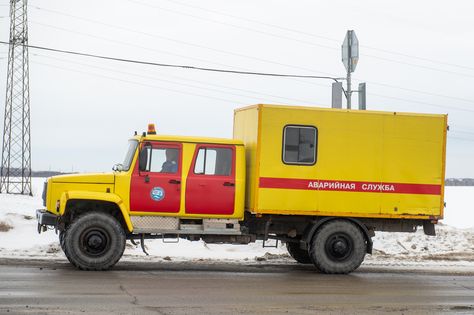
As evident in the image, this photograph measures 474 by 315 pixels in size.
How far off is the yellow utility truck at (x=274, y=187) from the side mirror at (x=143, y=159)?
0.02 meters

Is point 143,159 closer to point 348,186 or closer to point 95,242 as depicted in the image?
point 95,242

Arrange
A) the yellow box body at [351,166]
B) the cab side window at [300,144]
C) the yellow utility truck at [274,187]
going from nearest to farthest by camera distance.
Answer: the yellow utility truck at [274,187], the yellow box body at [351,166], the cab side window at [300,144]

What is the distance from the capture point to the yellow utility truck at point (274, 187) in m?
14.5

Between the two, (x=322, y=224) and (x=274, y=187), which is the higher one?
(x=274, y=187)

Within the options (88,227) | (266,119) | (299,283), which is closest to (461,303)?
(299,283)

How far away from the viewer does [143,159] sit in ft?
48.2

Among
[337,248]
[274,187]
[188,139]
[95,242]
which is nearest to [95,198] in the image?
[95,242]

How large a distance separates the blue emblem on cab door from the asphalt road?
1.30 metres

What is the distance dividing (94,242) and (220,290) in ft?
10.4

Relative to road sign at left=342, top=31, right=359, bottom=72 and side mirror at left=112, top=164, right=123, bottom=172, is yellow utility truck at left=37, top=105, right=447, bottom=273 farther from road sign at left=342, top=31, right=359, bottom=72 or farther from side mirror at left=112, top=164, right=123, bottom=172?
road sign at left=342, top=31, right=359, bottom=72

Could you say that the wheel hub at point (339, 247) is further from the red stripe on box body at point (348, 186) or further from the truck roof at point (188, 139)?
the truck roof at point (188, 139)

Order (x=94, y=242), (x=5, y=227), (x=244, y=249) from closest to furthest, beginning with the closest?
(x=94, y=242) < (x=5, y=227) < (x=244, y=249)

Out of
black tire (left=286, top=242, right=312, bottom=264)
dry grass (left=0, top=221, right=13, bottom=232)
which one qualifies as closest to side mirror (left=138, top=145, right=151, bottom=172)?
black tire (left=286, top=242, right=312, bottom=264)

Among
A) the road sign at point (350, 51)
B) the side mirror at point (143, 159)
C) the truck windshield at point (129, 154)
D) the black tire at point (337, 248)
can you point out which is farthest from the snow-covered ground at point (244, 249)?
the road sign at point (350, 51)
